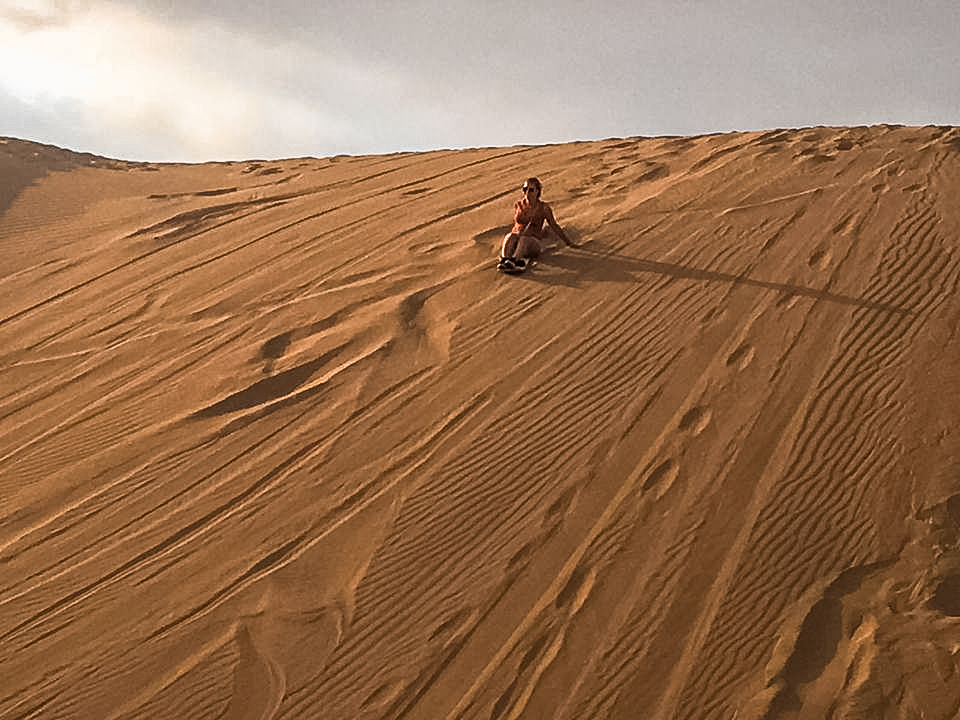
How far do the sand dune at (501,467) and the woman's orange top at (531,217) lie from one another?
0.90 feet

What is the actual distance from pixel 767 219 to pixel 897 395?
2.77 m

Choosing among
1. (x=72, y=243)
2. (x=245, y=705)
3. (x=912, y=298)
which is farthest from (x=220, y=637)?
(x=72, y=243)

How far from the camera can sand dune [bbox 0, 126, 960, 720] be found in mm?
3916

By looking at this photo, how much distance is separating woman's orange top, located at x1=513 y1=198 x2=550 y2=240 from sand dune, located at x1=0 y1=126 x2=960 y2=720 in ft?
0.90

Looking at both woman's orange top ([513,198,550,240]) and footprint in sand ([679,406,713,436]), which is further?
woman's orange top ([513,198,550,240])

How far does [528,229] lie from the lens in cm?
748

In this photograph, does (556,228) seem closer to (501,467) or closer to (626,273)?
(626,273)

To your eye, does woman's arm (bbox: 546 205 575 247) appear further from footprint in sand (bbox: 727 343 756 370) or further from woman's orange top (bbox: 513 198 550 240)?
footprint in sand (bbox: 727 343 756 370)

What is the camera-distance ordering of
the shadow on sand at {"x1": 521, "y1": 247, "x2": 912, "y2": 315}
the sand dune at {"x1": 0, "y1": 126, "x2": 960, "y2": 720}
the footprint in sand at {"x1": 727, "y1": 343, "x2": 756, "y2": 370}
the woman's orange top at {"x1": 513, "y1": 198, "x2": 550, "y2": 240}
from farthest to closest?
the woman's orange top at {"x1": 513, "y1": 198, "x2": 550, "y2": 240} < the shadow on sand at {"x1": 521, "y1": 247, "x2": 912, "y2": 315} < the footprint in sand at {"x1": 727, "y1": 343, "x2": 756, "y2": 370} < the sand dune at {"x1": 0, "y1": 126, "x2": 960, "y2": 720}

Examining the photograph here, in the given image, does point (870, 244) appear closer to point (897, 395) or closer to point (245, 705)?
point (897, 395)

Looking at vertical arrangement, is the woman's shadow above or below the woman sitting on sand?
below

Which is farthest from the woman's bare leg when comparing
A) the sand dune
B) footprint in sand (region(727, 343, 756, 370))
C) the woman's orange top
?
footprint in sand (region(727, 343, 756, 370))

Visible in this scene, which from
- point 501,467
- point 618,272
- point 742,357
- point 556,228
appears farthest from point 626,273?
point 501,467

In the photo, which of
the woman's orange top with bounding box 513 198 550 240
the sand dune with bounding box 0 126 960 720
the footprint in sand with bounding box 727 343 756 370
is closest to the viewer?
the sand dune with bounding box 0 126 960 720
